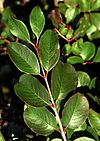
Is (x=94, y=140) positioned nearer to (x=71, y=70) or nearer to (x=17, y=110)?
(x=71, y=70)

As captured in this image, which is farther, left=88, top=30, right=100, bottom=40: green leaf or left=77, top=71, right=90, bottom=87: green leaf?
left=88, top=30, right=100, bottom=40: green leaf

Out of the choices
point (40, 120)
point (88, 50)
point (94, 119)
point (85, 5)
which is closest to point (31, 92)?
point (40, 120)

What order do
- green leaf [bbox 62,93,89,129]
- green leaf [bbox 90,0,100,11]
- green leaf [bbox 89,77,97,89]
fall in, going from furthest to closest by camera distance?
green leaf [bbox 90,0,100,11]
green leaf [bbox 89,77,97,89]
green leaf [bbox 62,93,89,129]

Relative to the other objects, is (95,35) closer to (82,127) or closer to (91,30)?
(91,30)

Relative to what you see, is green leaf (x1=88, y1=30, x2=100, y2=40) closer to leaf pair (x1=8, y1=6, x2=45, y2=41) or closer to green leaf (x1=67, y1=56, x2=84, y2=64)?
green leaf (x1=67, y1=56, x2=84, y2=64)

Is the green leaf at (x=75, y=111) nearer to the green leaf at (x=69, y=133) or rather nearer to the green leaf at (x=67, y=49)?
the green leaf at (x=69, y=133)

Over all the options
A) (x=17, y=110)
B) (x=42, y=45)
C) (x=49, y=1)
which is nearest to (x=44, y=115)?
(x=42, y=45)

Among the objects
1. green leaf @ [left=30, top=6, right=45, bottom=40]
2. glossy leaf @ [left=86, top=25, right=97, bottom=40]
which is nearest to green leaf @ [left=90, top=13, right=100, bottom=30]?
glossy leaf @ [left=86, top=25, right=97, bottom=40]
